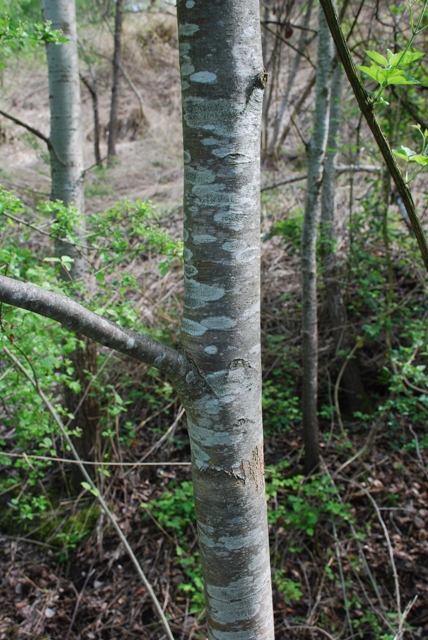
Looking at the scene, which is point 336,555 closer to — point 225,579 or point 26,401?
point 26,401

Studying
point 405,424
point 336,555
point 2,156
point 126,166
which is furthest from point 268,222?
point 2,156

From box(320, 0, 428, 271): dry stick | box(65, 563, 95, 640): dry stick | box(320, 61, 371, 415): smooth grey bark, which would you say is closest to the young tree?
box(320, 0, 428, 271): dry stick

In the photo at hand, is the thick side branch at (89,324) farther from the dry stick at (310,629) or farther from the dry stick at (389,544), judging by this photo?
the dry stick at (310,629)

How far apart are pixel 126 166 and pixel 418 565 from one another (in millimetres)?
8419

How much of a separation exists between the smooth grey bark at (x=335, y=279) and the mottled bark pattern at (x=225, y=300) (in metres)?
3.33

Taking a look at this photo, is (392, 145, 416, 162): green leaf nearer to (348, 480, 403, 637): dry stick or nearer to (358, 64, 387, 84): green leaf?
(358, 64, 387, 84): green leaf

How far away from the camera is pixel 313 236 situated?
11.1 feet

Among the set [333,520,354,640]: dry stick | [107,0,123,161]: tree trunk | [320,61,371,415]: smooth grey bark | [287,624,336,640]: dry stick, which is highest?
[107,0,123,161]: tree trunk

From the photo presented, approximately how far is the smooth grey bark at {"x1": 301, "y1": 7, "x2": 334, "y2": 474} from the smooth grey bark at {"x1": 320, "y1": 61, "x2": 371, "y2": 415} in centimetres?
77

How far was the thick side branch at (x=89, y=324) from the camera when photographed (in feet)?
3.08

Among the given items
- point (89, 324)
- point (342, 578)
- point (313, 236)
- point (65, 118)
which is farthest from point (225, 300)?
point (65, 118)

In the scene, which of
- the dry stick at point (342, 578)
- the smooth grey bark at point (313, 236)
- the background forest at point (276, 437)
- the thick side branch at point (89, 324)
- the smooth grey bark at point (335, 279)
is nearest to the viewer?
the thick side branch at point (89, 324)

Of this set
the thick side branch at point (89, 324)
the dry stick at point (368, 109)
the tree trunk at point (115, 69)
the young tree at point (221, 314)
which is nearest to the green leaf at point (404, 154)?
the dry stick at point (368, 109)

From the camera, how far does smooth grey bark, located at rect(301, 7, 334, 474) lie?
318cm
